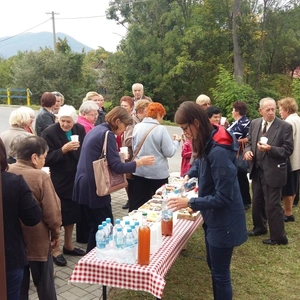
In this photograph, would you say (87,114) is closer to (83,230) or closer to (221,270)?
(83,230)

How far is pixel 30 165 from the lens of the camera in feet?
9.07

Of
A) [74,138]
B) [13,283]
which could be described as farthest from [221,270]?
[74,138]

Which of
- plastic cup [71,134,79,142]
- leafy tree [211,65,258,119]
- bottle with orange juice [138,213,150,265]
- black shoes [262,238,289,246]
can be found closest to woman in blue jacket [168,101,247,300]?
bottle with orange juice [138,213,150,265]

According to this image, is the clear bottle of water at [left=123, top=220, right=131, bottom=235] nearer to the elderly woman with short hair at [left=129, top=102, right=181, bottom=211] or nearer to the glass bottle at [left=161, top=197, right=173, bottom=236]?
the glass bottle at [left=161, top=197, right=173, bottom=236]

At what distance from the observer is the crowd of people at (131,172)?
264 cm

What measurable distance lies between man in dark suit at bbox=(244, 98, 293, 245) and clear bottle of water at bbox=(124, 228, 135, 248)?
228 centimetres

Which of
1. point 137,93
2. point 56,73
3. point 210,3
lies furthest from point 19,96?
point 137,93

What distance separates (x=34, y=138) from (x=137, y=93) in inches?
161

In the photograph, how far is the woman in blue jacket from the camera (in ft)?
8.62

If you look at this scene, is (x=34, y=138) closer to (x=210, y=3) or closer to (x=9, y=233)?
(x=9, y=233)

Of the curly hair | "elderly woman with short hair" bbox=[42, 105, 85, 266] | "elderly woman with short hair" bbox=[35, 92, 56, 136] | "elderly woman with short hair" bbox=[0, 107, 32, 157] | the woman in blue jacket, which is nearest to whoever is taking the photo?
the woman in blue jacket

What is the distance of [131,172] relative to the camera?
382 centimetres

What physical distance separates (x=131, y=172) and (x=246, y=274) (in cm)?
173

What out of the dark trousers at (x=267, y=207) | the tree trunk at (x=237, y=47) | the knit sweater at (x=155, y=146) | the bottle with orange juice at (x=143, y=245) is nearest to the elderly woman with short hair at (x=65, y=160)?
the knit sweater at (x=155, y=146)
